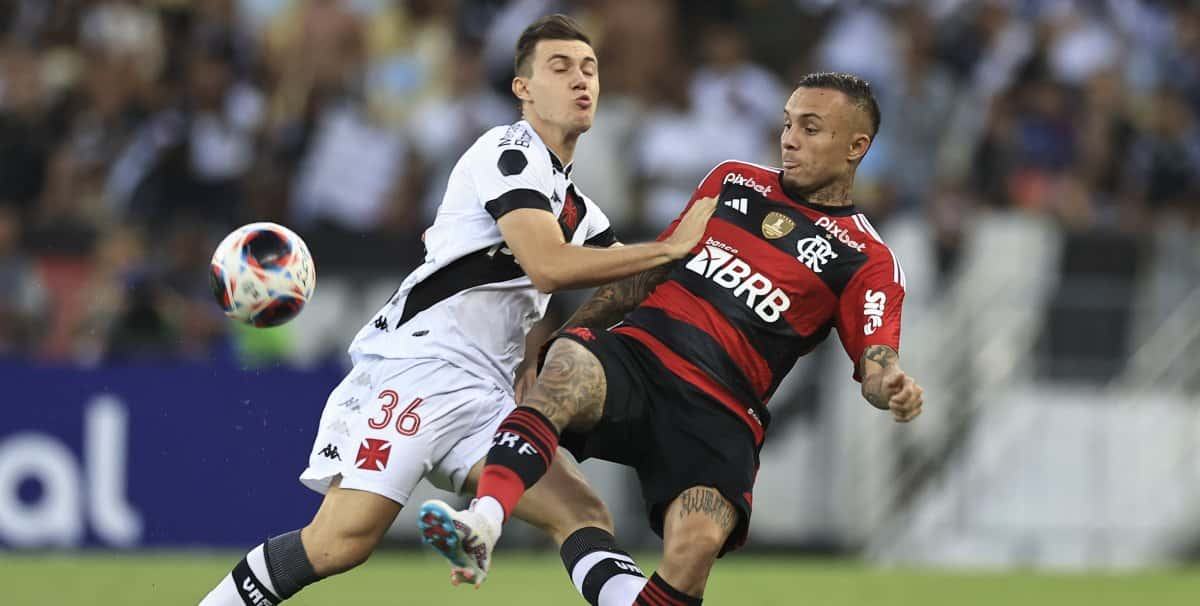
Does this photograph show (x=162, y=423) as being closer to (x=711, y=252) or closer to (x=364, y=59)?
(x=364, y=59)

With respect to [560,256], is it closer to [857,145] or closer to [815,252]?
[815,252]

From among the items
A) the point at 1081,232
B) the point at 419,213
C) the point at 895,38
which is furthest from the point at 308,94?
the point at 1081,232

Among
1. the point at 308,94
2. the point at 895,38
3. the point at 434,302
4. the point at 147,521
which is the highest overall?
the point at 895,38

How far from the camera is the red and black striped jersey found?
690 cm

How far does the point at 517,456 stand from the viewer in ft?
20.6

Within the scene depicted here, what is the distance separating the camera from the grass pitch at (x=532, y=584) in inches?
420

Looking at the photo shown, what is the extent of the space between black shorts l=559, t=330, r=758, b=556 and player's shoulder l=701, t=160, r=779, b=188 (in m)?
0.78

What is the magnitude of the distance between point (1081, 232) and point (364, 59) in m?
5.77

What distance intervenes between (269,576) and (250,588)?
0.33ft

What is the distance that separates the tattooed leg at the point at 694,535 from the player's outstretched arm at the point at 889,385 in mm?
685

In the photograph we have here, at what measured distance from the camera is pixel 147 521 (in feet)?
43.1

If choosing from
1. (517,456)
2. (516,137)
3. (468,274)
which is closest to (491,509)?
(517,456)

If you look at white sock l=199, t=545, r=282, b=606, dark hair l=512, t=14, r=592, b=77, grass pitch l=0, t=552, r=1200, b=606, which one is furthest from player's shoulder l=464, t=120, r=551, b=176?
grass pitch l=0, t=552, r=1200, b=606

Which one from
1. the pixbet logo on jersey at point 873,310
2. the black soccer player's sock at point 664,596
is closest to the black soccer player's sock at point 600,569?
the black soccer player's sock at point 664,596
